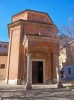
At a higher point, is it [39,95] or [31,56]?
[31,56]

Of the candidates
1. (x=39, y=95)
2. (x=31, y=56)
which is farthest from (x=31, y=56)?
(x=39, y=95)

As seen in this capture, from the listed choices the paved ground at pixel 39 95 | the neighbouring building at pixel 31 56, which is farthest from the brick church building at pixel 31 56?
the paved ground at pixel 39 95

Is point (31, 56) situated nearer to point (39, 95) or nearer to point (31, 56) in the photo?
point (31, 56)

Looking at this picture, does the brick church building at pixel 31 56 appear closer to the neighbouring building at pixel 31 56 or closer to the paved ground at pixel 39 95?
the neighbouring building at pixel 31 56

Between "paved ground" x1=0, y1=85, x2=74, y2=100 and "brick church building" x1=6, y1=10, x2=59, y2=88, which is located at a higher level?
"brick church building" x1=6, y1=10, x2=59, y2=88

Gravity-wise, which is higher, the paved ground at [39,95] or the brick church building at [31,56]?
the brick church building at [31,56]

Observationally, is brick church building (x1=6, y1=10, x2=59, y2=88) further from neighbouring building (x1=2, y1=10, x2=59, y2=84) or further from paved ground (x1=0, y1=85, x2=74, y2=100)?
paved ground (x1=0, y1=85, x2=74, y2=100)

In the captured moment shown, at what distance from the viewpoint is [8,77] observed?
18.6 metres

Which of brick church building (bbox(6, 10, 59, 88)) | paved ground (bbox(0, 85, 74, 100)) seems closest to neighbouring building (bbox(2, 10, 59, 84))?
brick church building (bbox(6, 10, 59, 88))

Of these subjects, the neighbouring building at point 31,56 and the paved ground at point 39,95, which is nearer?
the paved ground at point 39,95

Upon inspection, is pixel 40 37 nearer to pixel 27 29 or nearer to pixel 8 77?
pixel 27 29

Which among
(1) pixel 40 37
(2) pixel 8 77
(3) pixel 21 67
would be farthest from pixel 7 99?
(2) pixel 8 77

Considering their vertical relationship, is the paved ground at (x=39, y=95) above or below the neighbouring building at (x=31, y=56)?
below

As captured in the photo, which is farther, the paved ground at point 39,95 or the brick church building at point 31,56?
the brick church building at point 31,56
